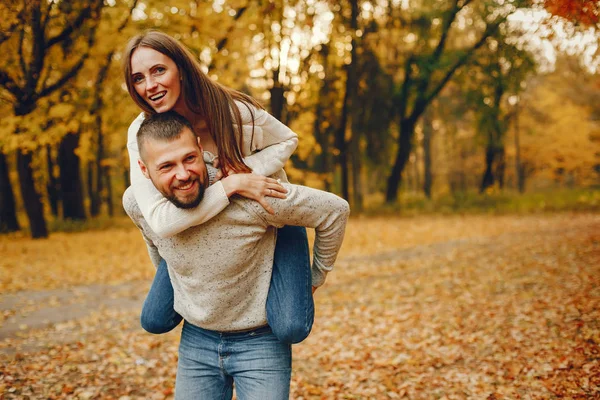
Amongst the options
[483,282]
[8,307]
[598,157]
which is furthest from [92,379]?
[598,157]

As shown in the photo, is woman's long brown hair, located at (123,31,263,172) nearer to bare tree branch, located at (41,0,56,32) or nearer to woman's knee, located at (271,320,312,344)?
woman's knee, located at (271,320,312,344)

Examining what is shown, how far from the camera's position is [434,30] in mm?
20281

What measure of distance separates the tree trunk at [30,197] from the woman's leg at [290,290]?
44.7 ft

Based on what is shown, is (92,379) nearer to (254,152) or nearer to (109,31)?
(254,152)

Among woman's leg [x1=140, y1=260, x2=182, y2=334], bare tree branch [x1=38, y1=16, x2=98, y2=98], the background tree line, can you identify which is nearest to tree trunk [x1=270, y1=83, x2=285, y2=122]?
the background tree line

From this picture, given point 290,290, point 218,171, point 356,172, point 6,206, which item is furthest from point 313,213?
point 356,172

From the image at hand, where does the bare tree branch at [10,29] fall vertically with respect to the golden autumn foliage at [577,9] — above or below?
above

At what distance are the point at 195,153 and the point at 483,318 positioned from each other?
214 inches

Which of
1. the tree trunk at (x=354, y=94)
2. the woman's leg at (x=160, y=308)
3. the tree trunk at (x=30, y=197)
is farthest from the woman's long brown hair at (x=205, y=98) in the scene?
the tree trunk at (x=354, y=94)

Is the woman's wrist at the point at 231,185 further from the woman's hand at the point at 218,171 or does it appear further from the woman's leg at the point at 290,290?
the woman's leg at the point at 290,290

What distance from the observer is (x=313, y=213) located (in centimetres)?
194

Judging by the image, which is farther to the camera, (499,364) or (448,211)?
(448,211)

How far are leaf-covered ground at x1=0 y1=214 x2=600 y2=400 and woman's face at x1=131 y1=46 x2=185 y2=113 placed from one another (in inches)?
133

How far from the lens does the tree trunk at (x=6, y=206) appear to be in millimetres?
16250
